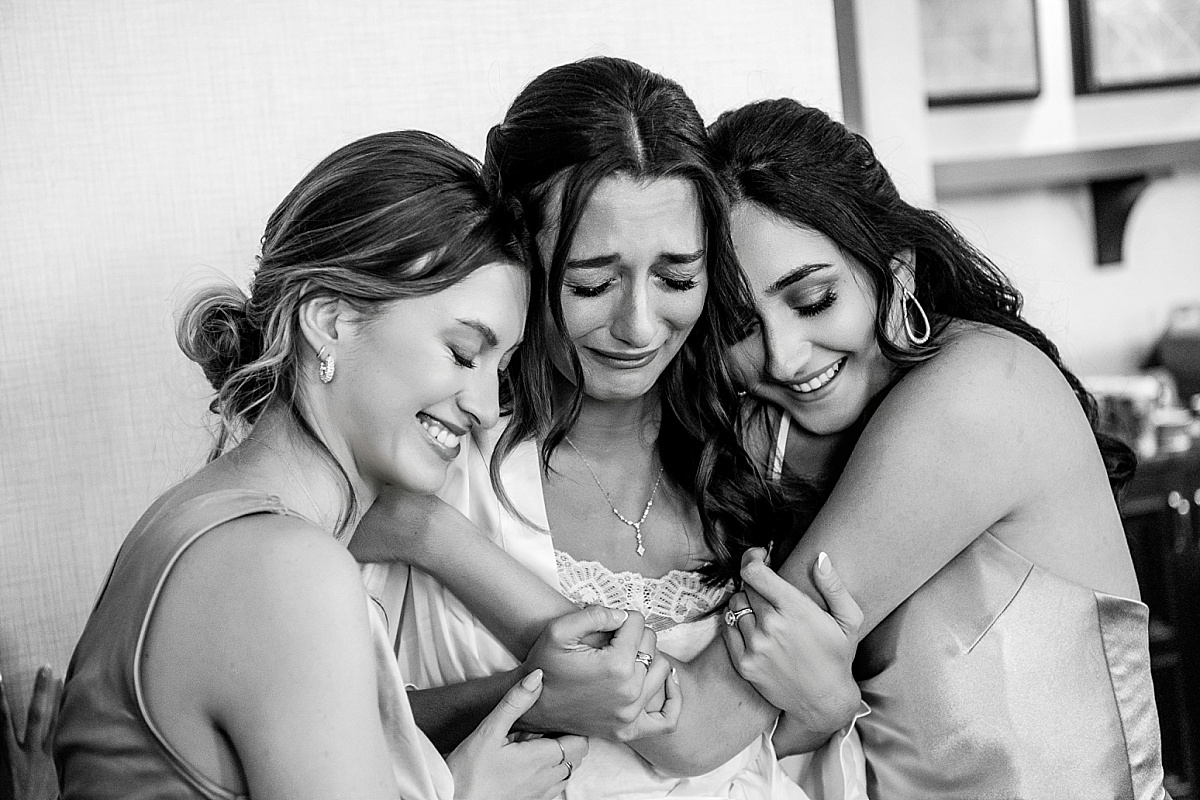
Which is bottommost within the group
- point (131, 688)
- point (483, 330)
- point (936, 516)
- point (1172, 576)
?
point (1172, 576)

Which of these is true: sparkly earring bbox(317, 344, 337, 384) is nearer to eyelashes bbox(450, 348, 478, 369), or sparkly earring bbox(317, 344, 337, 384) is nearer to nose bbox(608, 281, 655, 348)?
eyelashes bbox(450, 348, 478, 369)

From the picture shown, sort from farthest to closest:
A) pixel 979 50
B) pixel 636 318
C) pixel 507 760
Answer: pixel 979 50 < pixel 636 318 < pixel 507 760

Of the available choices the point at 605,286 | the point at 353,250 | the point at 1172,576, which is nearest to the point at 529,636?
the point at 605,286

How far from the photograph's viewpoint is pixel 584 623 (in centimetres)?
142

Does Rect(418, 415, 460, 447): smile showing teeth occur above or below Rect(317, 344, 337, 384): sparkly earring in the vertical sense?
below

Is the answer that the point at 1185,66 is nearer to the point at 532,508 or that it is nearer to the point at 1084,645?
the point at 1084,645

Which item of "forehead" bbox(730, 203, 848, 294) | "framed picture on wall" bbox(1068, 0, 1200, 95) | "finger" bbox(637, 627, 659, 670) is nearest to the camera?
"finger" bbox(637, 627, 659, 670)

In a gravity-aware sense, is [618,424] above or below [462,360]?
below

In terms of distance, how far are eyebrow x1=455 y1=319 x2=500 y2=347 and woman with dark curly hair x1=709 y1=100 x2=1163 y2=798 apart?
0.44 m

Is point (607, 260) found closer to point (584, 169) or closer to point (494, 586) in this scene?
point (584, 169)

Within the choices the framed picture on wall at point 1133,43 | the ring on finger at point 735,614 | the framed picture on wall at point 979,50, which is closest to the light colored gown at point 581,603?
the ring on finger at point 735,614

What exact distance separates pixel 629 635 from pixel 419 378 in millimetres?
431

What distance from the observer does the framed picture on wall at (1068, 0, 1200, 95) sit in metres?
3.47

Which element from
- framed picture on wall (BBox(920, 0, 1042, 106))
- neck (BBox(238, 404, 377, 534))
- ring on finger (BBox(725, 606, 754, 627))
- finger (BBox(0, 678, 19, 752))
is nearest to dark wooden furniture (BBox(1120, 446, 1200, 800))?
framed picture on wall (BBox(920, 0, 1042, 106))
